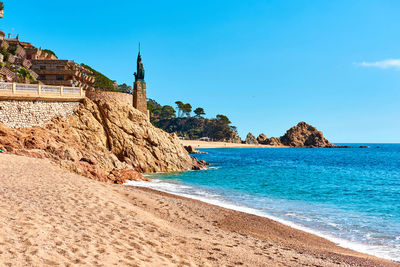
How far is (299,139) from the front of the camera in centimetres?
17800

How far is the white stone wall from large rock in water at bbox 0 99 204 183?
2.80 feet

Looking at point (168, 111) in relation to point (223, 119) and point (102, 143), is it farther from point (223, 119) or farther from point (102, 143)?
point (102, 143)

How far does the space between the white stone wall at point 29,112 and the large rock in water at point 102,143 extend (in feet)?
2.80

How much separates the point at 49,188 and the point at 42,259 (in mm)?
7910

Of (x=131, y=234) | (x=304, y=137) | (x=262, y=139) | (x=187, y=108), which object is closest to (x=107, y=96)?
(x=131, y=234)

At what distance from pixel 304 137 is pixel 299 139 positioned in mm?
4235

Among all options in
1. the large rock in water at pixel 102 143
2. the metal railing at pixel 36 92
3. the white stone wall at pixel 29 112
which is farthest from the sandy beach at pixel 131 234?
the metal railing at pixel 36 92

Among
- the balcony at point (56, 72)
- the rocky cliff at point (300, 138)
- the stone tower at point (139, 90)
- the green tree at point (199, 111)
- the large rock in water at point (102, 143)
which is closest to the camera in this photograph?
the large rock in water at point (102, 143)

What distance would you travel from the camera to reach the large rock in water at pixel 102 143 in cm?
2256

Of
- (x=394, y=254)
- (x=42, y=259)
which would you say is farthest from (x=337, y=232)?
(x=42, y=259)

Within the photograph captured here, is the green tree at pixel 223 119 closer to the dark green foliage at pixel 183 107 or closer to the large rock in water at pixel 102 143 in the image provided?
the dark green foliage at pixel 183 107

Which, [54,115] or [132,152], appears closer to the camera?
[54,115]

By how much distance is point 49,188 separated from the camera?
12.5 metres

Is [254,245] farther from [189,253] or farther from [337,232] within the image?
[337,232]
